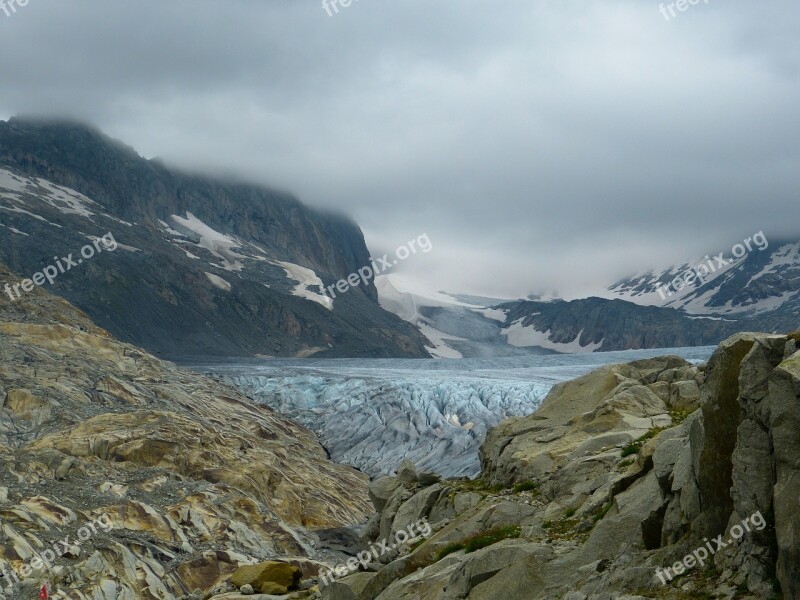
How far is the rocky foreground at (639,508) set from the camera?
9.38 m

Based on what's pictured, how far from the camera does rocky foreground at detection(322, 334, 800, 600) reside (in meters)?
9.38

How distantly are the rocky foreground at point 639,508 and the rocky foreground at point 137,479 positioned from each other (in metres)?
6.54

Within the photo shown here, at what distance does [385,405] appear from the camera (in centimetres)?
7481

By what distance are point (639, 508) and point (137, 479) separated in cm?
3082

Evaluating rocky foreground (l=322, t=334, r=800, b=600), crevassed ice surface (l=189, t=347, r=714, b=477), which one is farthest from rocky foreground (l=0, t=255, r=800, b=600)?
crevassed ice surface (l=189, t=347, r=714, b=477)

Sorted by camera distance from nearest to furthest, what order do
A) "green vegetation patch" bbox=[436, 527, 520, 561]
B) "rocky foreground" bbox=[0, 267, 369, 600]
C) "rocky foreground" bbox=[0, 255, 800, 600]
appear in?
"rocky foreground" bbox=[0, 255, 800, 600], "green vegetation patch" bbox=[436, 527, 520, 561], "rocky foreground" bbox=[0, 267, 369, 600]

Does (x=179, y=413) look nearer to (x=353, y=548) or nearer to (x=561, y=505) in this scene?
(x=353, y=548)

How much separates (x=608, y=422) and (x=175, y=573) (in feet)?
61.9

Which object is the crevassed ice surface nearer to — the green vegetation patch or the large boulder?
the large boulder

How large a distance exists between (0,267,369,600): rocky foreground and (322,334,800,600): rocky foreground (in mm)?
6543

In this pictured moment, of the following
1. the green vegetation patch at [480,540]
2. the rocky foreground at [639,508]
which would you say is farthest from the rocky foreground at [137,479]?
the rocky foreground at [639,508]

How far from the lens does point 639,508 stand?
13.3m

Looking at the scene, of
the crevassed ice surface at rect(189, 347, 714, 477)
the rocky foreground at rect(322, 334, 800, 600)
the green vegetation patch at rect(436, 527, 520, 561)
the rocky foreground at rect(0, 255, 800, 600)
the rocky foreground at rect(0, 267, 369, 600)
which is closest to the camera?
the rocky foreground at rect(322, 334, 800, 600)

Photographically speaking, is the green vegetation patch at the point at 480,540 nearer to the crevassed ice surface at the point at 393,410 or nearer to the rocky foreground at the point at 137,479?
the rocky foreground at the point at 137,479
